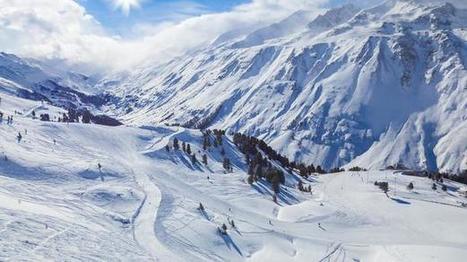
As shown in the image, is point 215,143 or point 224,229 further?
point 215,143

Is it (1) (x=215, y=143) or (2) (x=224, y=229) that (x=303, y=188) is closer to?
(1) (x=215, y=143)

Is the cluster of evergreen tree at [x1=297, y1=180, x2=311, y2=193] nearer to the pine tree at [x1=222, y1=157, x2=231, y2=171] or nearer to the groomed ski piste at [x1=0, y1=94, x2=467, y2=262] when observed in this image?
the groomed ski piste at [x1=0, y1=94, x2=467, y2=262]

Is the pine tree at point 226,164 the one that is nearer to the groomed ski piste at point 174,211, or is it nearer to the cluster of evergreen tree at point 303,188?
the groomed ski piste at point 174,211

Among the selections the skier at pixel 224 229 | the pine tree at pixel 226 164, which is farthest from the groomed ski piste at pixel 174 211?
the pine tree at pixel 226 164

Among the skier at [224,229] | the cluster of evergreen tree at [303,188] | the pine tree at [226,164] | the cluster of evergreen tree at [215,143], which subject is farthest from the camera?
the cluster of evergreen tree at [303,188]

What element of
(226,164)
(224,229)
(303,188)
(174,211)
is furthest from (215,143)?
(224,229)

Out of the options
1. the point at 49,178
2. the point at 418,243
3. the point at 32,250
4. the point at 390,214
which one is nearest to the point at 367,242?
the point at 418,243

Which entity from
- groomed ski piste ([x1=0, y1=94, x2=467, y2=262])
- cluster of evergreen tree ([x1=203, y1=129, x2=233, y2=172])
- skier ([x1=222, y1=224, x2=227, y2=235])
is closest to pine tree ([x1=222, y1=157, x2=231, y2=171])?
cluster of evergreen tree ([x1=203, y1=129, x2=233, y2=172])

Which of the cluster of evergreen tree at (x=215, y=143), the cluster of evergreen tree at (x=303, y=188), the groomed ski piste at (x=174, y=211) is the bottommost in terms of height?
the cluster of evergreen tree at (x=303, y=188)
